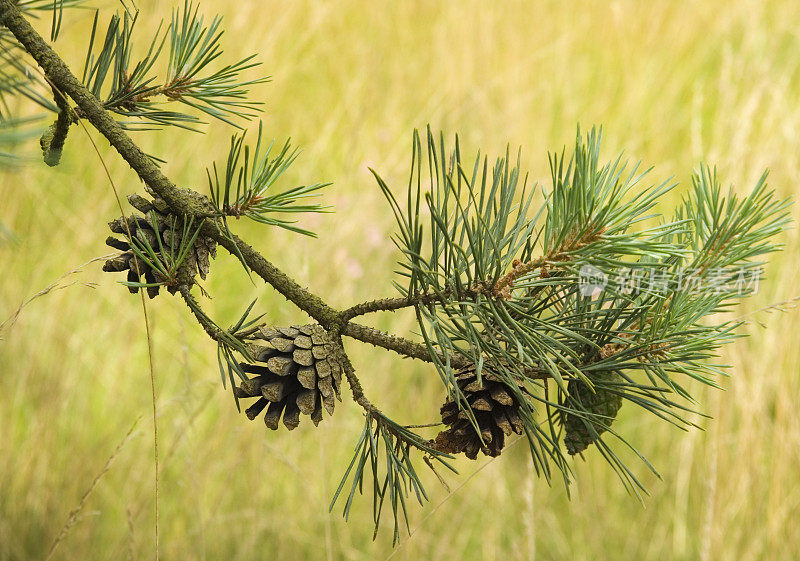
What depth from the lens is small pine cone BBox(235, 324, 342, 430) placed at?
1.26 ft

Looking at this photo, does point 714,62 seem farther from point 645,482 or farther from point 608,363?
point 608,363

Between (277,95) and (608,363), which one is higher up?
(277,95)

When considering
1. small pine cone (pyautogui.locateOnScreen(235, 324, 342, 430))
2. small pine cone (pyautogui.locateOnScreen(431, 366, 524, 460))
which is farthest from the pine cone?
small pine cone (pyautogui.locateOnScreen(431, 366, 524, 460))

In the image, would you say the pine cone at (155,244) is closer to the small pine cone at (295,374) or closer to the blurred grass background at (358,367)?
the small pine cone at (295,374)

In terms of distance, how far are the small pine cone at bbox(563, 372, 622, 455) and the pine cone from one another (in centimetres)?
22

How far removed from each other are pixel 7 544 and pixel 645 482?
1.01m

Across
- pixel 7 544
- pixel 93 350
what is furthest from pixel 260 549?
pixel 93 350

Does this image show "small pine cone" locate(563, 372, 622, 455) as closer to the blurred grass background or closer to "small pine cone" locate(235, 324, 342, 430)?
"small pine cone" locate(235, 324, 342, 430)

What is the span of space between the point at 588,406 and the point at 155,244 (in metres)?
0.27

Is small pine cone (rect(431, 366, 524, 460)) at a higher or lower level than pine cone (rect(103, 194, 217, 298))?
lower

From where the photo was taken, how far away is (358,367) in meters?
1.38

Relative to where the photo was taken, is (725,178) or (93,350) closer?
(93,350)

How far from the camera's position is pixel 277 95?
74.0 inches

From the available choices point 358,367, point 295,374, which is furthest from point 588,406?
point 358,367
